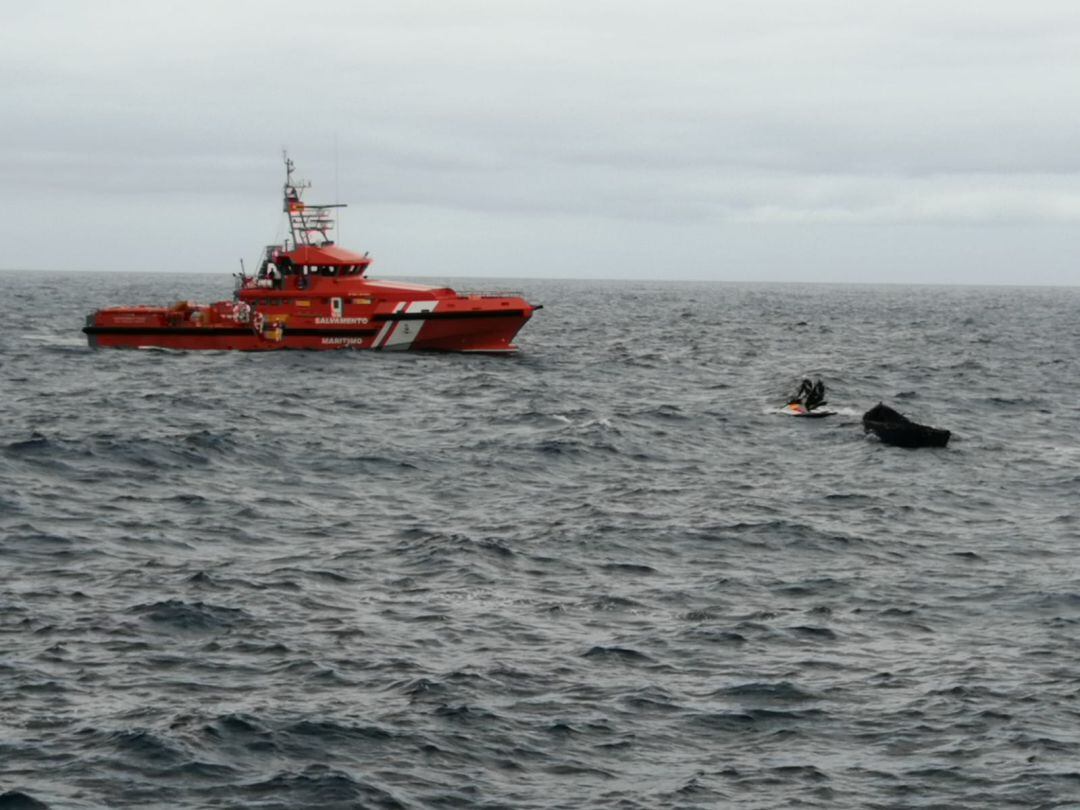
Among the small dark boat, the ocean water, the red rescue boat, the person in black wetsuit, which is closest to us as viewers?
the ocean water

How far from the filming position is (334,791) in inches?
613

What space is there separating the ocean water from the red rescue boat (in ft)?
57.2

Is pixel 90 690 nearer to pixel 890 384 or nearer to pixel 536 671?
pixel 536 671

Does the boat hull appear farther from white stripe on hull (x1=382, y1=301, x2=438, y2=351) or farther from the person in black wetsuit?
the person in black wetsuit

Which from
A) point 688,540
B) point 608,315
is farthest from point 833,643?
point 608,315

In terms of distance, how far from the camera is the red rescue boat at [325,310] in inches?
2547

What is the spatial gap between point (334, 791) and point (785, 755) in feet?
18.0

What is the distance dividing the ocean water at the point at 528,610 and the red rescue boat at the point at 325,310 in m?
17.4

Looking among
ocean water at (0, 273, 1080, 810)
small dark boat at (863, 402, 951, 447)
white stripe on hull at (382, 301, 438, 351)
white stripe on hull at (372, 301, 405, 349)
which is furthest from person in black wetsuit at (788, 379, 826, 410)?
white stripe on hull at (372, 301, 405, 349)

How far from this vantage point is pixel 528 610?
2286 centimetres

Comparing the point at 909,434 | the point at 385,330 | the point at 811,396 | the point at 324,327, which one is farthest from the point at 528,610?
the point at 324,327

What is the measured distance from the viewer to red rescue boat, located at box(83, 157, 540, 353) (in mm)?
64688

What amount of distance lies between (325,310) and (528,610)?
44.0 metres

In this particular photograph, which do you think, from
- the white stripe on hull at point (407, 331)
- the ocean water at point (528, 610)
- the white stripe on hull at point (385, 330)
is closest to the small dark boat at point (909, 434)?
the ocean water at point (528, 610)
